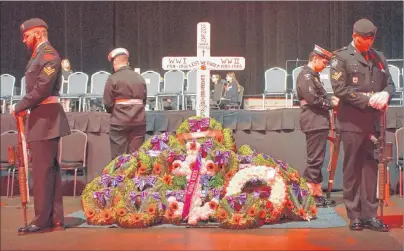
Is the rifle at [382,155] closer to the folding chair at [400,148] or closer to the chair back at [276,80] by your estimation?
the folding chair at [400,148]

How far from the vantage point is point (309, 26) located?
13.3 m

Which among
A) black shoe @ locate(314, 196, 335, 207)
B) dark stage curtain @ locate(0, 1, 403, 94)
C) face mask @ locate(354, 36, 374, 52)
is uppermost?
dark stage curtain @ locate(0, 1, 403, 94)

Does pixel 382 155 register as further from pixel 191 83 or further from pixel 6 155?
pixel 191 83

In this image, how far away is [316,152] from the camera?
543 cm

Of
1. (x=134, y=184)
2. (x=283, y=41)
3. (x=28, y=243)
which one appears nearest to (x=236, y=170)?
(x=134, y=184)

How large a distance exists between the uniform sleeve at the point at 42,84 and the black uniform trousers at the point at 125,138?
1.55m

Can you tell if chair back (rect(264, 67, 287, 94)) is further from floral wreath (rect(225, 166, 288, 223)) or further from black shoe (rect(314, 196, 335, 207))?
floral wreath (rect(225, 166, 288, 223))

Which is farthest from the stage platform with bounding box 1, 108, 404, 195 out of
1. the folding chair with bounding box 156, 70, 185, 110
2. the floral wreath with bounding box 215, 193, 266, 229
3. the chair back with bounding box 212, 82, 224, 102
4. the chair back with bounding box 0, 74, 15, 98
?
the chair back with bounding box 212, 82, 224, 102

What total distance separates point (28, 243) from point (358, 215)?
240 centimetres

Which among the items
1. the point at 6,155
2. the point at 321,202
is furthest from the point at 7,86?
the point at 321,202

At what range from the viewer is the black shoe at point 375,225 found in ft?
13.2

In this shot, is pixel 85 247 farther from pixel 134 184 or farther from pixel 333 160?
pixel 333 160

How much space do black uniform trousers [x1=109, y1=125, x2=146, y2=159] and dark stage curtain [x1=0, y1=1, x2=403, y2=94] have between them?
8151 millimetres

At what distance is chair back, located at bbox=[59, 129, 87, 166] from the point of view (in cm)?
663
